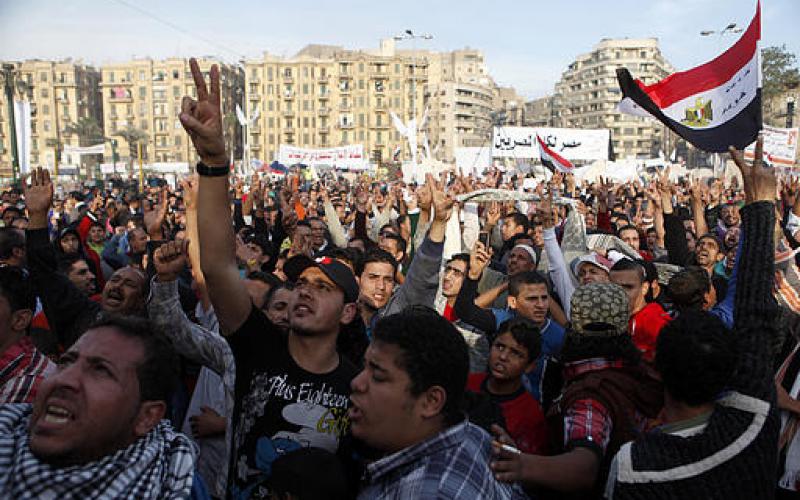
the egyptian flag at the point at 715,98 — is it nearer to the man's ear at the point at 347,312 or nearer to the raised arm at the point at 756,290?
the raised arm at the point at 756,290

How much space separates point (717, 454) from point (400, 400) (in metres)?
0.96

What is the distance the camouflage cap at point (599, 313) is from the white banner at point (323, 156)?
79.6 feet

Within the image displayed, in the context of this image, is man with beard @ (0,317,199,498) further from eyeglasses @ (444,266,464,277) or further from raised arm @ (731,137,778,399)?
eyeglasses @ (444,266,464,277)

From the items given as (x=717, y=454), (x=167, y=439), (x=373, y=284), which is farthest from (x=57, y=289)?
(x=717, y=454)

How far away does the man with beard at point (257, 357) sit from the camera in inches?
88.0

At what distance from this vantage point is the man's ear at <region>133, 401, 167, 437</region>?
1823 mm

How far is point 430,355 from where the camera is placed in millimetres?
1792

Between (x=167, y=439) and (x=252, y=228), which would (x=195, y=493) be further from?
(x=252, y=228)

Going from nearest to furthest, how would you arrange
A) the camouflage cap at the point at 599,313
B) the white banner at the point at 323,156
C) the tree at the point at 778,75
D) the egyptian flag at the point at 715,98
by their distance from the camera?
the camouflage cap at the point at 599,313, the egyptian flag at the point at 715,98, the white banner at the point at 323,156, the tree at the point at 778,75

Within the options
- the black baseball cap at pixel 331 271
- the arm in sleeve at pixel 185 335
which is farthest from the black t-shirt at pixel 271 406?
the black baseball cap at pixel 331 271

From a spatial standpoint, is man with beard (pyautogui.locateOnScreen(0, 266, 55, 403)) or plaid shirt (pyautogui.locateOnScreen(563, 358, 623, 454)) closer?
plaid shirt (pyautogui.locateOnScreen(563, 358, 623, 454))

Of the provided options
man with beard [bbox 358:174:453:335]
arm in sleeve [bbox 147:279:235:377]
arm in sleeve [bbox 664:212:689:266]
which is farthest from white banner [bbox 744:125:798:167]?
arm in sleeve [bbox 147:279:235:377]

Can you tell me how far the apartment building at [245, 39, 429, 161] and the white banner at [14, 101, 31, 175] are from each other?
281 ft

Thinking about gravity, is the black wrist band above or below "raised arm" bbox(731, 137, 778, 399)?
above
